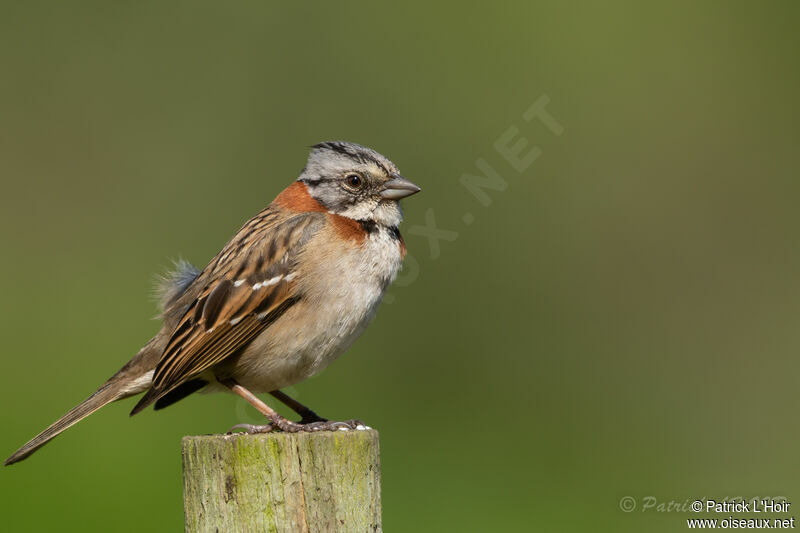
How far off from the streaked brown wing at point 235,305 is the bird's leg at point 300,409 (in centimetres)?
59

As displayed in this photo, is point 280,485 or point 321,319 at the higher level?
point 321,319

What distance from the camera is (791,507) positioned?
8336mm

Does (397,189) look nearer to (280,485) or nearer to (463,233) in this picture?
(280,485)

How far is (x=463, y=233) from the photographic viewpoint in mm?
10594

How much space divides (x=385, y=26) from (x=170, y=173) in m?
3.52

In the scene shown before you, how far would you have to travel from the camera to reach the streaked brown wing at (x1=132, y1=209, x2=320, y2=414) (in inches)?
220

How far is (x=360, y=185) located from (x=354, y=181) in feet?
0.13

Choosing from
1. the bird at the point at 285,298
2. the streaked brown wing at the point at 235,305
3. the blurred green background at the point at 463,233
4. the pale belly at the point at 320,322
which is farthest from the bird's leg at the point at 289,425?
the blurred green background at the point at 463,233

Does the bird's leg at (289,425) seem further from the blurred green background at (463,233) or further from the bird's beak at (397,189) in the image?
the blurred green background at (463,233)

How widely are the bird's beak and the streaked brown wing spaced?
432 mm

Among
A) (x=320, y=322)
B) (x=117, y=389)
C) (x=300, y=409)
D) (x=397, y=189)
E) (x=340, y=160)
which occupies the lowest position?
(x=300, y=409)

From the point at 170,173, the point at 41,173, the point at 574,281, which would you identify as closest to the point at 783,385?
the point at 574,281

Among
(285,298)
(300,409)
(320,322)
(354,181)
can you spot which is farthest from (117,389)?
(354,181)

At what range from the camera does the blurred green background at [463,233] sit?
8.66m
